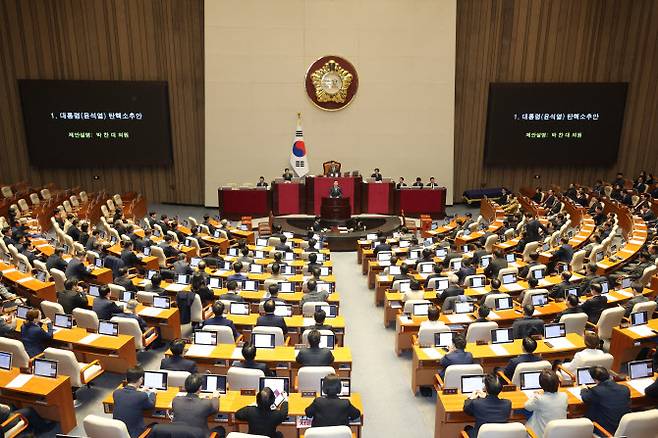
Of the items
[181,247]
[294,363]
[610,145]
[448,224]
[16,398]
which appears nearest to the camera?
[16,398]

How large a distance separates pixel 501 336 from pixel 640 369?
5.86ft

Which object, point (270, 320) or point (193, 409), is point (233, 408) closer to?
point (193, 409)

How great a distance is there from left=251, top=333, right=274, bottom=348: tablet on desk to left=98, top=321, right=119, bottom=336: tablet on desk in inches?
88.3

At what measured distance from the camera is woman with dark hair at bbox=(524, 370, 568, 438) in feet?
18.4

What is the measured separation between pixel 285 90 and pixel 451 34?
7.08 meters

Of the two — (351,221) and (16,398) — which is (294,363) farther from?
(351,221)

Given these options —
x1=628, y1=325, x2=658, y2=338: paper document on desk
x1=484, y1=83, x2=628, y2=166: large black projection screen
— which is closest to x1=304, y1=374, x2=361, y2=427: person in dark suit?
x1=628, y1=325, x2=658, y2=338: paper document on desk

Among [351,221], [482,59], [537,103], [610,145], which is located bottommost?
[351,221]

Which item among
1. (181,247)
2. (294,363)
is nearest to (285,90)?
(181,247)

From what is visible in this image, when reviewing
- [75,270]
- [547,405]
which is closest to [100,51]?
[75,270]

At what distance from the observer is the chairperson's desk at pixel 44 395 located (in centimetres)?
647

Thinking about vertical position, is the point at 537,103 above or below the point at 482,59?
below

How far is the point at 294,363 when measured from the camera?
23.9ft

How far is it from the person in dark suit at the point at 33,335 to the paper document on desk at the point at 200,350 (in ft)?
6.92
